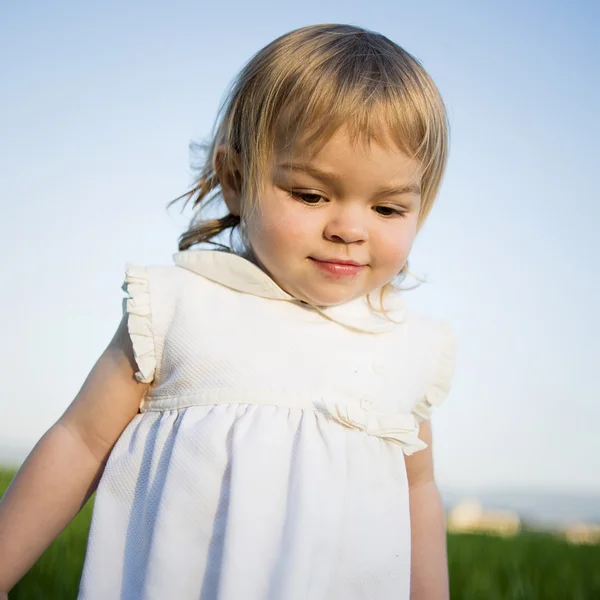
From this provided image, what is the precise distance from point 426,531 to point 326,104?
124 cm

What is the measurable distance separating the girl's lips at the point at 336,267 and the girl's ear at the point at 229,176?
12.8 inches

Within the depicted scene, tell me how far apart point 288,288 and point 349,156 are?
40 centimetres

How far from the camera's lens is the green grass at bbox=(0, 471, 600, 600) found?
3046mm

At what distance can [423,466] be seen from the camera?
2371 mm

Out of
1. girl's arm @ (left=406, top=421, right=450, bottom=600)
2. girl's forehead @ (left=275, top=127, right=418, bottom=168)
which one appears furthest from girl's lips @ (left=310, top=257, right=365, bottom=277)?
girl's arm @ (left=406, top=421, right=450, bottom=600)

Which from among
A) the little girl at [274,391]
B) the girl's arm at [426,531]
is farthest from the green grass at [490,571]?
the little girl at [274,391]

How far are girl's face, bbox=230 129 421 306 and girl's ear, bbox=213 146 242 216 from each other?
169 mm

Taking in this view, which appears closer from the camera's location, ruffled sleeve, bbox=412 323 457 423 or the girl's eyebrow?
the girl's eyebrow

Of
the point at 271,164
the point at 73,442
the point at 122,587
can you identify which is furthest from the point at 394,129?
the point at 122,587

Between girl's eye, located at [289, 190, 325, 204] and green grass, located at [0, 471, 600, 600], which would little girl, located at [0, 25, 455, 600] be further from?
green grass, located at [0, 471, 600, 600]

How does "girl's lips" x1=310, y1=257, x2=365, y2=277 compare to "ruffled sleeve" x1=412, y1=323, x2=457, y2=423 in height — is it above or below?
above

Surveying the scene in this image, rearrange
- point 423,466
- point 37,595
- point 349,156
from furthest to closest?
1. point 37,595
2. point 423,466
3. point 349,156

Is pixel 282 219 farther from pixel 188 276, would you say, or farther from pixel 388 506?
pixel 388 506

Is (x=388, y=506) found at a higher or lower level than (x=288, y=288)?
lower
